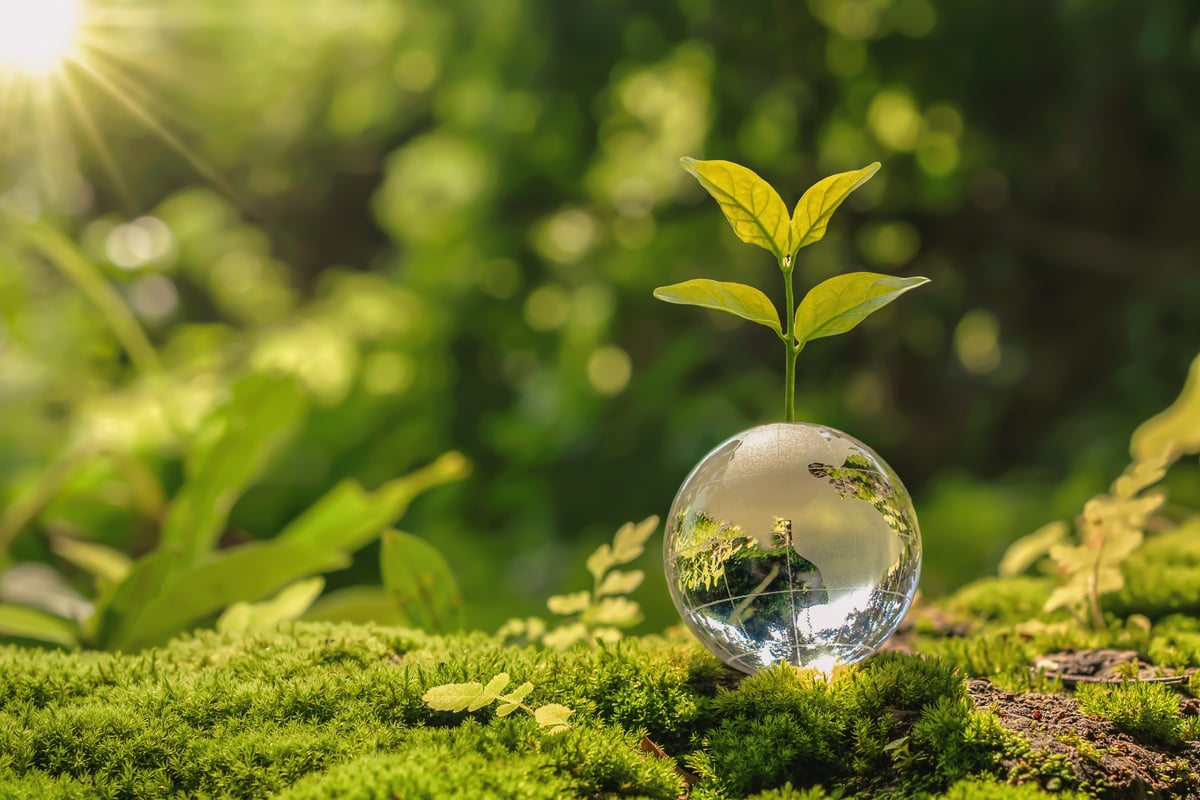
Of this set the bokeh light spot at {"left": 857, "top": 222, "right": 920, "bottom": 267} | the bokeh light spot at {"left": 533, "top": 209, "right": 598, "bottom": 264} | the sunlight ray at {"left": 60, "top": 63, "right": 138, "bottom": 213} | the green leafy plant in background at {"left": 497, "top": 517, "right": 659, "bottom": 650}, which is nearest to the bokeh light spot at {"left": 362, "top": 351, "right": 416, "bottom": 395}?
the bokeh light spot at {"left": 533, "top": 209, "right": 598, "bottom": 264}

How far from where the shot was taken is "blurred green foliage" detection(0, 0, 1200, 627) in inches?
143

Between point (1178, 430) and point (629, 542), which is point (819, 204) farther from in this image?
point (1178, 430)

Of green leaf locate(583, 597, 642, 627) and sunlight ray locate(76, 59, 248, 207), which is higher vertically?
sunlight ray locate(76, 59, 248, 207)

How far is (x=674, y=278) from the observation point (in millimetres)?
4238

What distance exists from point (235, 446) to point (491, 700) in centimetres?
126

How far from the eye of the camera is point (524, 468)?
14.0 ft

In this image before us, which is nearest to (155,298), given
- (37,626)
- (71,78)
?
(71,78)

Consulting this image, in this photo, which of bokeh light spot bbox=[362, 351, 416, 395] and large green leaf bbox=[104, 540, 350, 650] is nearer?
large green leaf bbox=[104, 540, 350, 650]

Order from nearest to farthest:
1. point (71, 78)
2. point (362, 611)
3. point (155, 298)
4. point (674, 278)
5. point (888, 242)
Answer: point (362, 611), point (71, 78), point (674, 278), point (888, 242), point (155, 298)

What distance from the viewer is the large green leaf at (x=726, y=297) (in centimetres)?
115

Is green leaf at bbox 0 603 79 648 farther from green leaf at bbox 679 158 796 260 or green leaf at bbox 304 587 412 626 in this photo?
green leaf at bbox 679 158 796 260

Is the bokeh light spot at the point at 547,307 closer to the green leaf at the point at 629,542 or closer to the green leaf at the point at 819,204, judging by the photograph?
the green leaf at the point at 629,542

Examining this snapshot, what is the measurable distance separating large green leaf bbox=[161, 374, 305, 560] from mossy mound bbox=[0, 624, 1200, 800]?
811mm

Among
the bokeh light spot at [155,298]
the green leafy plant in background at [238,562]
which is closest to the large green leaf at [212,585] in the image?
the green leafy plant in background at [238,562]
